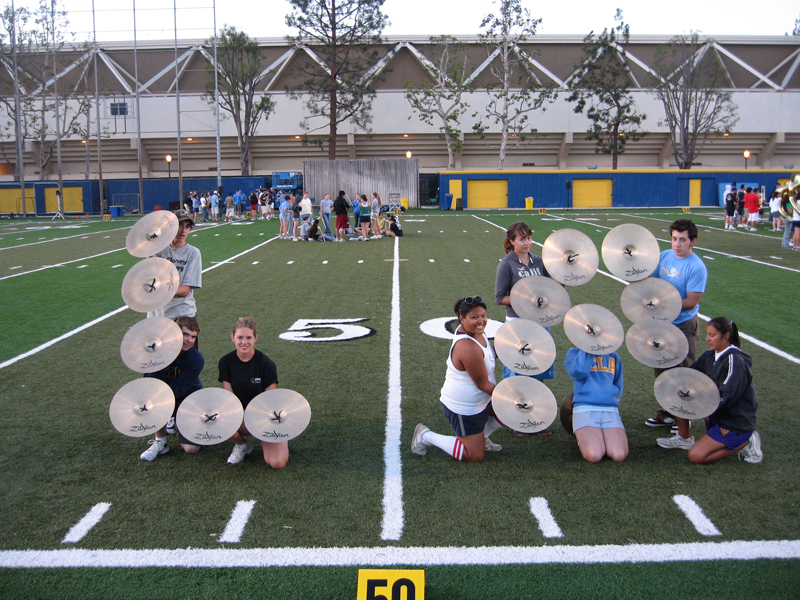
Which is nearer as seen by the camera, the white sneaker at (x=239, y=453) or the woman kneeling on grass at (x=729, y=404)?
the woman kneeling on grass at (x=729, y=404)

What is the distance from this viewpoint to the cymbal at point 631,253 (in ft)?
17.6

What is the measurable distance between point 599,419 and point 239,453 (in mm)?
2778

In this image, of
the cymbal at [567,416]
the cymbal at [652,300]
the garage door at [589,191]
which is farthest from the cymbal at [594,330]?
the garage door at [589,191]

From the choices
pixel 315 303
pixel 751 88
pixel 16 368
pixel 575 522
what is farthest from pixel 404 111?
pixel 575 522

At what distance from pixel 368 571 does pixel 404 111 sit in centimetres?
5339

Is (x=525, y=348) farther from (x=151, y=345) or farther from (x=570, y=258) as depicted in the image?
(x=151, y=345)

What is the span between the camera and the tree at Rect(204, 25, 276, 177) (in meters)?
51.2

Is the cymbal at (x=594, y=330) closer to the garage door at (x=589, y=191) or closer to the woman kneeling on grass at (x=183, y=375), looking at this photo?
the woman kneeling on grass at (x=183, y=375)

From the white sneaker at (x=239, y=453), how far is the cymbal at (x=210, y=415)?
21 cm

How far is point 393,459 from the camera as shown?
5191 millimetres

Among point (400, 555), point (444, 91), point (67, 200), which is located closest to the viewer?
point (400, 555)

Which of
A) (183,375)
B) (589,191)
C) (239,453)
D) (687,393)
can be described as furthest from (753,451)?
(589,191)

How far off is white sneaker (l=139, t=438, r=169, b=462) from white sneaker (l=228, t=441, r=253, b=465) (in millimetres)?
595

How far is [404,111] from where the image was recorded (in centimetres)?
5409
